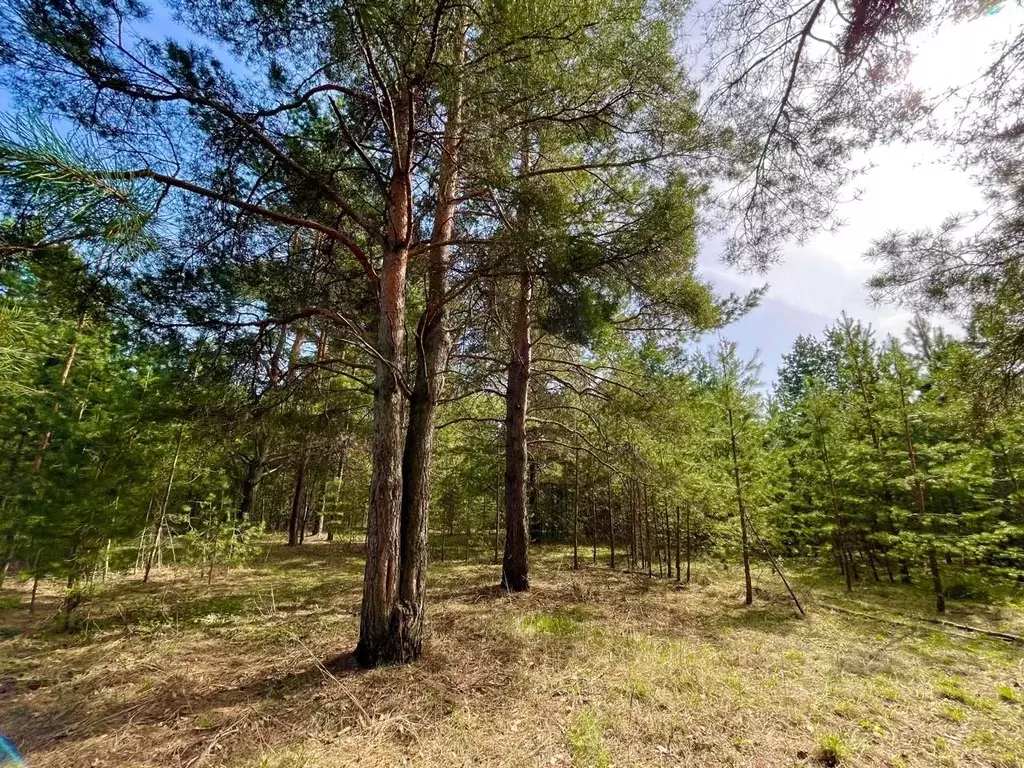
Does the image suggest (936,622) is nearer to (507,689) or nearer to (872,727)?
(872,727)

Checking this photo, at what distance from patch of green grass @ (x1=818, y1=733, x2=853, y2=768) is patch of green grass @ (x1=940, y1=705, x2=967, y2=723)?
1.46 metres

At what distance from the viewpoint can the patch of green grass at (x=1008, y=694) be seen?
3908 mm

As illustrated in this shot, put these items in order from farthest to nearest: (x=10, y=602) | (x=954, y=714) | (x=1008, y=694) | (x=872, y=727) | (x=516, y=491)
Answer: (x=516, y=491) < (x=10, y=602) < (x=1008, y=694) < (x=954, y=714) < (x=872, y=727)

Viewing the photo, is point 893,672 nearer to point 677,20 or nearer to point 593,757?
point 593,757

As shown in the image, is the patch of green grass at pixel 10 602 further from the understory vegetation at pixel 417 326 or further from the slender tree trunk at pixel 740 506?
the slender tree trunk at pixel 740 506

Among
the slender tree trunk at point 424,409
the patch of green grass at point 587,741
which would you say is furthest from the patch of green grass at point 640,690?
the slender tree trunk at point 424,409

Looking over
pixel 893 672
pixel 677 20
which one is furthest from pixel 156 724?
pixel 677 20

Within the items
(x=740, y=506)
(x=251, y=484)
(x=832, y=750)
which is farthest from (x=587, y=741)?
(x=251, y=484)

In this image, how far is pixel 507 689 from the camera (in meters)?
3.65

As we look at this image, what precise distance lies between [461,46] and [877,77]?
3.57 meters

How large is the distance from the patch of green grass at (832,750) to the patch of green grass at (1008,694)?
259 centimetres

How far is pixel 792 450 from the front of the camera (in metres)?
9.09

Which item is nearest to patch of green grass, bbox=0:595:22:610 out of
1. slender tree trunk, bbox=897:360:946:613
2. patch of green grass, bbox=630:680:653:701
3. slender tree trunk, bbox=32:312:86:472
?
slender tree trunk, bbox=32:312:86:472

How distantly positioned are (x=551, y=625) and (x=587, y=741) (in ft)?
9.28
